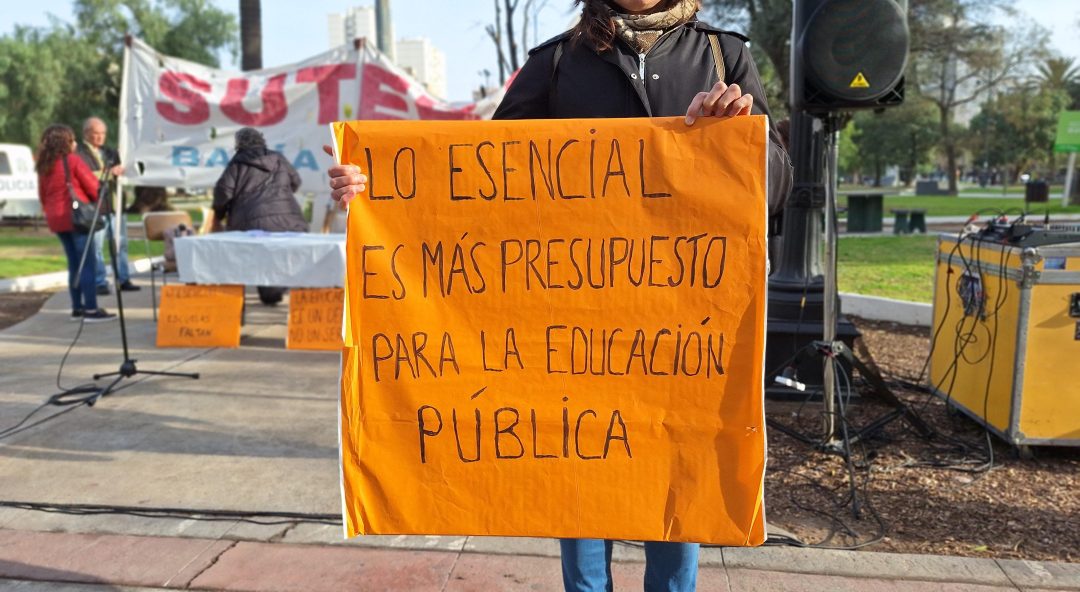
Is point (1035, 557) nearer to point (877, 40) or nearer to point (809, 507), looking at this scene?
point (809, 507)

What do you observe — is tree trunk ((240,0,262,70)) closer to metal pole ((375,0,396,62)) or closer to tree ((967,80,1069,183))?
metal pole ((375,0,396,62))

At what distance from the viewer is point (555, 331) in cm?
214

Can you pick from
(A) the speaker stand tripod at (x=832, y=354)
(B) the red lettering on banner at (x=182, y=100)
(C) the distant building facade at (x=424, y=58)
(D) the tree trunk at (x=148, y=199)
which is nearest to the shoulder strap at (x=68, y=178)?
(B) the red lettering on banner at (x=182, y=100)

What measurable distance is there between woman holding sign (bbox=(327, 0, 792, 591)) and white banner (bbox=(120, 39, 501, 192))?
260 inches

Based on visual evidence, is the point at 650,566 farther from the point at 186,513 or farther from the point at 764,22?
the point at 764,22

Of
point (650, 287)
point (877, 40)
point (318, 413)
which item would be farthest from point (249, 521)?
point (877, 40)

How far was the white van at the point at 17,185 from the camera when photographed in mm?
21281

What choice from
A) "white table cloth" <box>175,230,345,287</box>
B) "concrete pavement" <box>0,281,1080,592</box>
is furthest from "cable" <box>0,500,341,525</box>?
"white table cloth" <box>175,230,345,287</box>

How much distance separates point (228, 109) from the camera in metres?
8.77

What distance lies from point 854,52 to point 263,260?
4.70 metres

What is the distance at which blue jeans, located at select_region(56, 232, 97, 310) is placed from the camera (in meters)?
8.13

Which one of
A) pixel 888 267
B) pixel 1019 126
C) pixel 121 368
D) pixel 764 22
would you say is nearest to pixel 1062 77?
pixel 1019 126

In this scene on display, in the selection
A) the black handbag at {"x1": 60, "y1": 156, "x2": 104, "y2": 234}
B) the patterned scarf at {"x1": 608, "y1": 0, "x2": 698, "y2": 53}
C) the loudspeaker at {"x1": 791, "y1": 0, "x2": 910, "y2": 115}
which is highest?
the loudspeaker at {"x1": 791, "y1": 0, "x2": 910, "y2": 115}

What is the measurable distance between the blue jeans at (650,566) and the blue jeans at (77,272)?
24.2 ft
